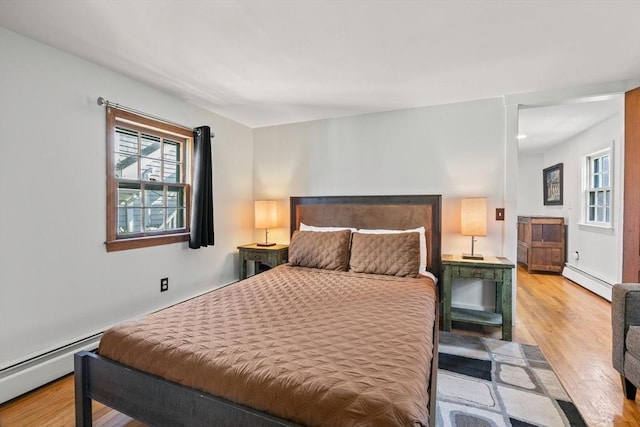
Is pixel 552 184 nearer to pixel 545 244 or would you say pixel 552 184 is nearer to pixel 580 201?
pixel 580 201

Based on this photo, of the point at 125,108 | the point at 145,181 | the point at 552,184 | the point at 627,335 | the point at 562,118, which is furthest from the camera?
the point at 552,184

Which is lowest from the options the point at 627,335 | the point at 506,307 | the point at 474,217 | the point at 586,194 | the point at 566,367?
the point at 566,367

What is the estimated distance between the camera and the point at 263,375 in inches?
43.6

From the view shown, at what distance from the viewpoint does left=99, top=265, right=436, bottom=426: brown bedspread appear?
39.0 inches

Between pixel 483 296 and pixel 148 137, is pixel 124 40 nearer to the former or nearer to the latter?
pixel 148 137

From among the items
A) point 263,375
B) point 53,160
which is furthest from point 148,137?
point 263,375

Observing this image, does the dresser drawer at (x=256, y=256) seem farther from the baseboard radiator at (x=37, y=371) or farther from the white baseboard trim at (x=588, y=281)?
the white baseboard trim at (x=588, y=281)

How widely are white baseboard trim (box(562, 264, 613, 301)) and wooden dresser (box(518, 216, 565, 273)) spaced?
190 mm

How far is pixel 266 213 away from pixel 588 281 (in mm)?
4541

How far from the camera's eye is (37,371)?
1.90 metres

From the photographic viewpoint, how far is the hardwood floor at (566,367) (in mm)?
1632

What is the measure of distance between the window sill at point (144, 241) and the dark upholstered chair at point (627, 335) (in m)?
3.45

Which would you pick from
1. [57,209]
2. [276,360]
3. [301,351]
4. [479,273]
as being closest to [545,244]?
[479,273]

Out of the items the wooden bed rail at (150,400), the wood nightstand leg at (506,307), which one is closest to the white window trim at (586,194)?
the wood nightstand leg at (506,307)
